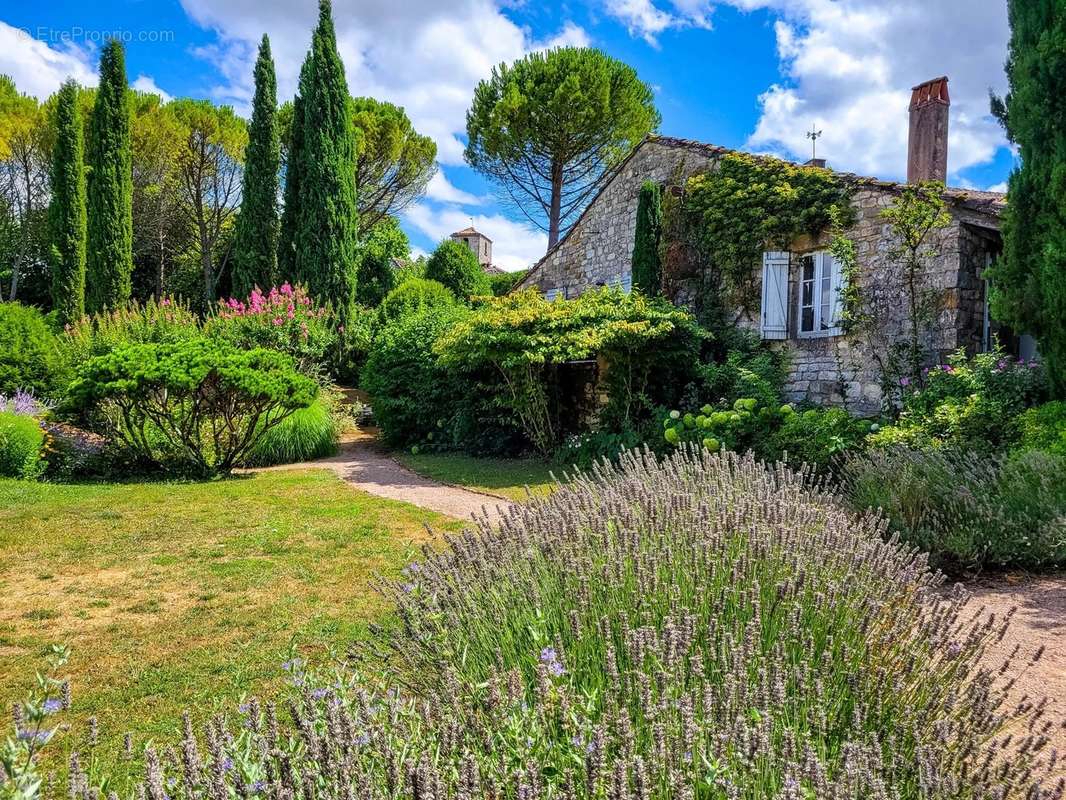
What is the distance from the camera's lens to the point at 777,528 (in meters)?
2.54

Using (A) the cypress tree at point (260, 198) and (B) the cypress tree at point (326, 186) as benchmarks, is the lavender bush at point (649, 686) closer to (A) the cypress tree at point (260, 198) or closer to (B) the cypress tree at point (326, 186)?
(B) the cypress tree at point (326, 186)

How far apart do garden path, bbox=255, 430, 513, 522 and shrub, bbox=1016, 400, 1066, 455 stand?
451 centimetres

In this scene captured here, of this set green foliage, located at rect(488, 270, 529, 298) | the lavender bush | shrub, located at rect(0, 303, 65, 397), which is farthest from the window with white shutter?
green foliage, located at rect(488, 270, 529, 298)

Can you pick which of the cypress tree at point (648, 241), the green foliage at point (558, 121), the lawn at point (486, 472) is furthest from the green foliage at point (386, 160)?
the lawn at point (486, 472)

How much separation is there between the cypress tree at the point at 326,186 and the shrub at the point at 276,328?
418 centimetres

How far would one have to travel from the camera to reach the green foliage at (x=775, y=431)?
727 cm

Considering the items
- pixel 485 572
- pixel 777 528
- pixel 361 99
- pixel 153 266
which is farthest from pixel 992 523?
pixel 153 266

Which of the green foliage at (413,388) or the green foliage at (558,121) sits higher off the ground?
the green foliage at (558,121)

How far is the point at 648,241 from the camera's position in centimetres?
1184

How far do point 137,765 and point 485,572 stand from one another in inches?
50.9

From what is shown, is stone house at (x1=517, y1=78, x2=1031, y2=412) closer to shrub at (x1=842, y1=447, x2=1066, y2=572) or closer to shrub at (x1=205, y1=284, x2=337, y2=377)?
→ shrub at (x1=842, y1=447, x2=1066, y2=572)

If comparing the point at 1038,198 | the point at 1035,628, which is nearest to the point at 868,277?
the point at 1038,198

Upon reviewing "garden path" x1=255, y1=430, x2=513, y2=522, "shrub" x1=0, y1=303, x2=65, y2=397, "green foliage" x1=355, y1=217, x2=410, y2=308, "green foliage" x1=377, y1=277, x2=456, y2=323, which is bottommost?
"garden path" x1=255, y1=430, x2=513, y2=522

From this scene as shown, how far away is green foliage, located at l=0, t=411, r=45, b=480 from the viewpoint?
789cm
